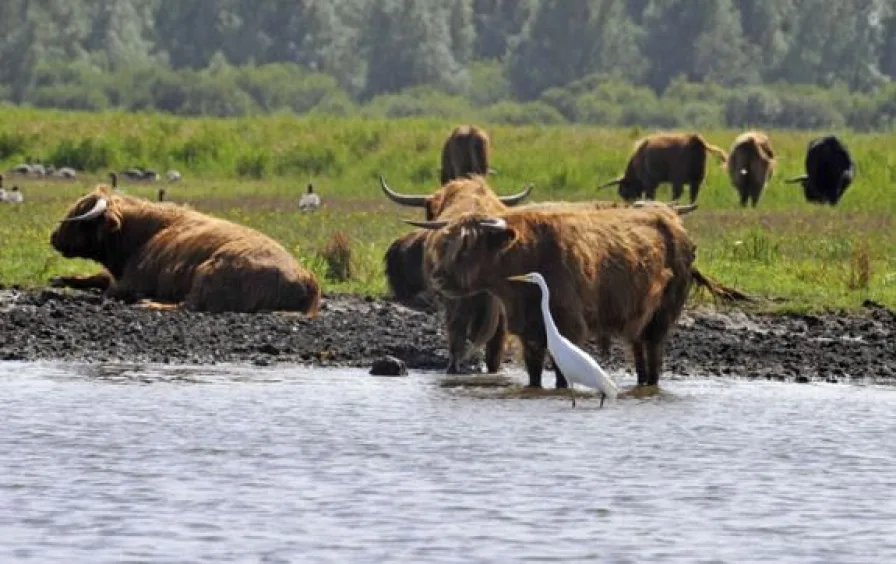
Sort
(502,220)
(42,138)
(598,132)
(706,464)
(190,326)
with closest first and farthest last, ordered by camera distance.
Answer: (706,464)
(502,220)
(190,326)
(42,138)
(598,132)

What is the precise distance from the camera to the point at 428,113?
86562 millimetres

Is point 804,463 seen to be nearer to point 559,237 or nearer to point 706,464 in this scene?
point 706,464

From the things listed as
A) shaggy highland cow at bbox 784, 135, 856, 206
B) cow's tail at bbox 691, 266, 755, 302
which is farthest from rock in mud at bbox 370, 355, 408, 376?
shaggy highland cow at bbox 784, 135, 856, 206

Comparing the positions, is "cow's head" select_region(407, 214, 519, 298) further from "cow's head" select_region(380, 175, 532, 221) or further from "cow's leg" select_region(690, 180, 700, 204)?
"cow's leg" select_region(690, 180, 700, 204)

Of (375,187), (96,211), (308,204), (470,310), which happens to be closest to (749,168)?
(375,187)

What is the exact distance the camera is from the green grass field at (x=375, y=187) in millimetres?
18203

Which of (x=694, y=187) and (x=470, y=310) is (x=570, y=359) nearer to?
(x=470, y=310)

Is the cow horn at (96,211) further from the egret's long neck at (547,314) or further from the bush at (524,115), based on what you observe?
the bush at (524,115)

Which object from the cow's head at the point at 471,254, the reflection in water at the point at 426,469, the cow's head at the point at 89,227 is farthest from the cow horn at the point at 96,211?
the cow's head at the point at 471,254

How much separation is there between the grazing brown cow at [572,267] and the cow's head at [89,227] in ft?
12.8

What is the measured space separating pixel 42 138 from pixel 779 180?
11713 millimetres

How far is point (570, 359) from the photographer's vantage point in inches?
464

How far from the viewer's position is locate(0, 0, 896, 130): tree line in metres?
88.9

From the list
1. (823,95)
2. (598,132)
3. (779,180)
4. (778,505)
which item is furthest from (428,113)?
(778,505)
